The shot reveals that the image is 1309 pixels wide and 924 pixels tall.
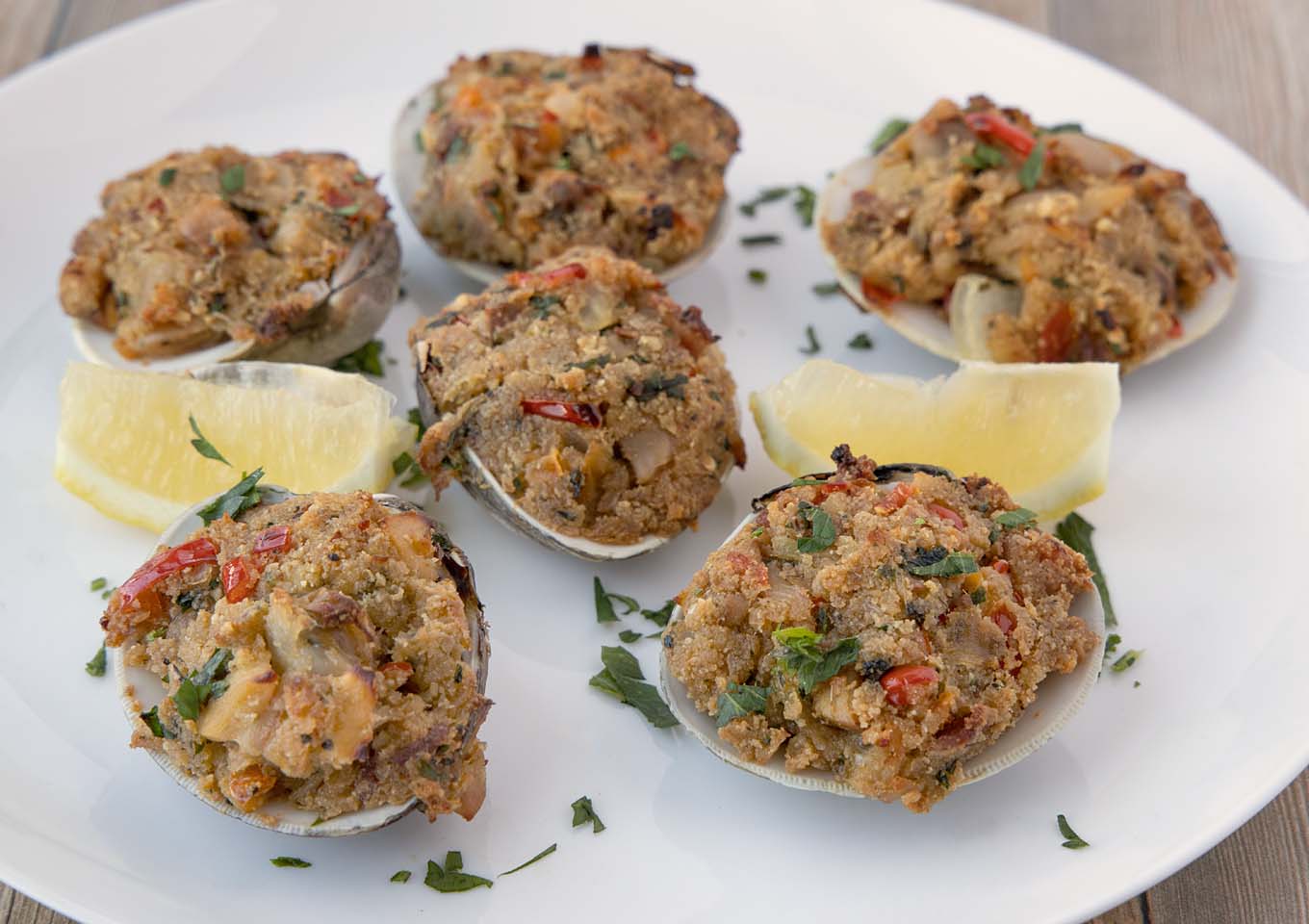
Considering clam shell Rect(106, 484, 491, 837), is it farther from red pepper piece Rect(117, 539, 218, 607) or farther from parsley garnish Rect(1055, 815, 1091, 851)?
parsley garnish Rect(1055, 815, 1091, 851)

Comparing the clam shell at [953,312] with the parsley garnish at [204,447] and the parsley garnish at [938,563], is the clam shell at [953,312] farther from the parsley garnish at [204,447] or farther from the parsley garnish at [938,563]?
the parsley garnish at [204,447]

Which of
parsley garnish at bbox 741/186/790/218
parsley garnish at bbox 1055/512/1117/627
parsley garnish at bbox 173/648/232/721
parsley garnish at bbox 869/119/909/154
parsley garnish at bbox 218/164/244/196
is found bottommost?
parsley garnish at bbox 1055/512/1117/627

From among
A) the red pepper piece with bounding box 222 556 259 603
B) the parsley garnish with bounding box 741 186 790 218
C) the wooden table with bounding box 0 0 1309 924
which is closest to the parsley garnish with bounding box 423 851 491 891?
the red pepper piece with bounding box 222 556 259 603

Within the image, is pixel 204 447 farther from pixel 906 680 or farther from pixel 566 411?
pixel 906 680

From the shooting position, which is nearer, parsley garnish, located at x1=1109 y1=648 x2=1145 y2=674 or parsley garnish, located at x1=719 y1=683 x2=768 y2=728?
parsley garnish, located at x1=719 y1=683 x2=768 y2=728

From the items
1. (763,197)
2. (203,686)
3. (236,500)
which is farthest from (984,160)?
(203,686)

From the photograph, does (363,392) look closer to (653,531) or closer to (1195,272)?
(653,531)
